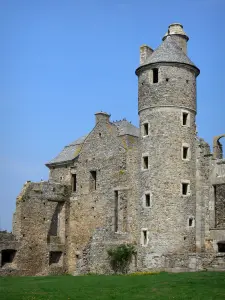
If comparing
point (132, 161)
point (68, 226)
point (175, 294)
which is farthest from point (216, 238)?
point (175, 294)

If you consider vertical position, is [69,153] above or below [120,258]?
above

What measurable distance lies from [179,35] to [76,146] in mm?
13023

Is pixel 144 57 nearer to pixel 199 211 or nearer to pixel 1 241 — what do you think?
pixel 199 211

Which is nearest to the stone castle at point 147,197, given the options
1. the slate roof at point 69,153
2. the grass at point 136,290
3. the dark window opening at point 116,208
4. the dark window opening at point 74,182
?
the dark window opening at point 116,208

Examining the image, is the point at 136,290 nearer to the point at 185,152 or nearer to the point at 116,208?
the point at 185,152

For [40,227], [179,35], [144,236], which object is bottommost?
[144,236]

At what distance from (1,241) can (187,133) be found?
14735 millimetres

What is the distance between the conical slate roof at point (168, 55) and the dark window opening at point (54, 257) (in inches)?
627

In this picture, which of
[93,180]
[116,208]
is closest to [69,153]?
[93,180]

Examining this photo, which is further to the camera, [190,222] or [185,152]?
[185,152]

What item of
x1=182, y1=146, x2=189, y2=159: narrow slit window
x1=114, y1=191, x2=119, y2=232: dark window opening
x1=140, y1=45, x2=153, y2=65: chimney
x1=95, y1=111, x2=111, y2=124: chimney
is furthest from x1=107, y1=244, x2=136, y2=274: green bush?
x1=140, y1=45, x2=153, y2=65: chimney

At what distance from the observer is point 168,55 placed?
117 feet

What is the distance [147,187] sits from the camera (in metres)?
34.7

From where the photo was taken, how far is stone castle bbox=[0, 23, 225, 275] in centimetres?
3388
